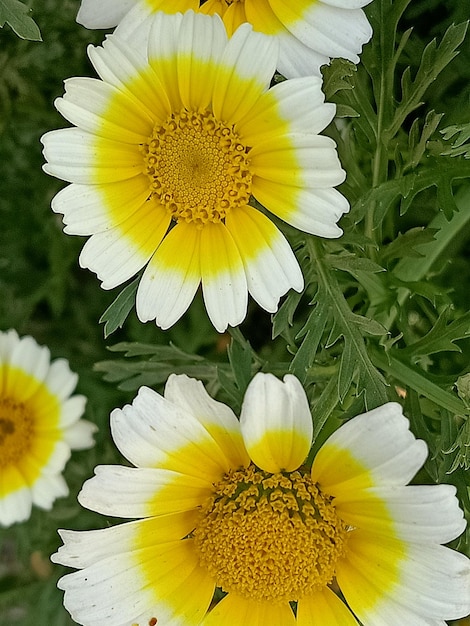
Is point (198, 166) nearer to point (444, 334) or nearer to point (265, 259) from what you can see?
point (265, 259)

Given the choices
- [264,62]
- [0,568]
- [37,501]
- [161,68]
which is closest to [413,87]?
[264,62]

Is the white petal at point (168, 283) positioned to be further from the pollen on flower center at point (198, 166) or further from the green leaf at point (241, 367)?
the green leaf at point (241, 367)

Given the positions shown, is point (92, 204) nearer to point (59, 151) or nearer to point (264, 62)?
point (59, 151)

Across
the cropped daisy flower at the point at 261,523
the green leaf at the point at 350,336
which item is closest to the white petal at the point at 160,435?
the cropped daisy flower at the point at 261,523

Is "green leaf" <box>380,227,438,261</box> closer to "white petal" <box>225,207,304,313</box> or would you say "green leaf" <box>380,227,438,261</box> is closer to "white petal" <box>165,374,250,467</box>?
"white petal" <box>225,207,304,313</box>

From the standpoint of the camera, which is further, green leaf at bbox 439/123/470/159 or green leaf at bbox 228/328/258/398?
green leaf at bbox 228/328/258/398

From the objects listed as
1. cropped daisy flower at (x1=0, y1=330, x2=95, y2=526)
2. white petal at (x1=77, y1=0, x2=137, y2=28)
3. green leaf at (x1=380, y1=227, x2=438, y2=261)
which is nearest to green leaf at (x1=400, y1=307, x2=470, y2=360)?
green leaf at (x1=380, y1=227, x2=438, y2=261)

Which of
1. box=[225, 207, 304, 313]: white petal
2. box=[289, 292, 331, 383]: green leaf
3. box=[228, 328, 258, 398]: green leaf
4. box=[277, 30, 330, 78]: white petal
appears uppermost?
box=[277, 30, 330, 78]: white petal
